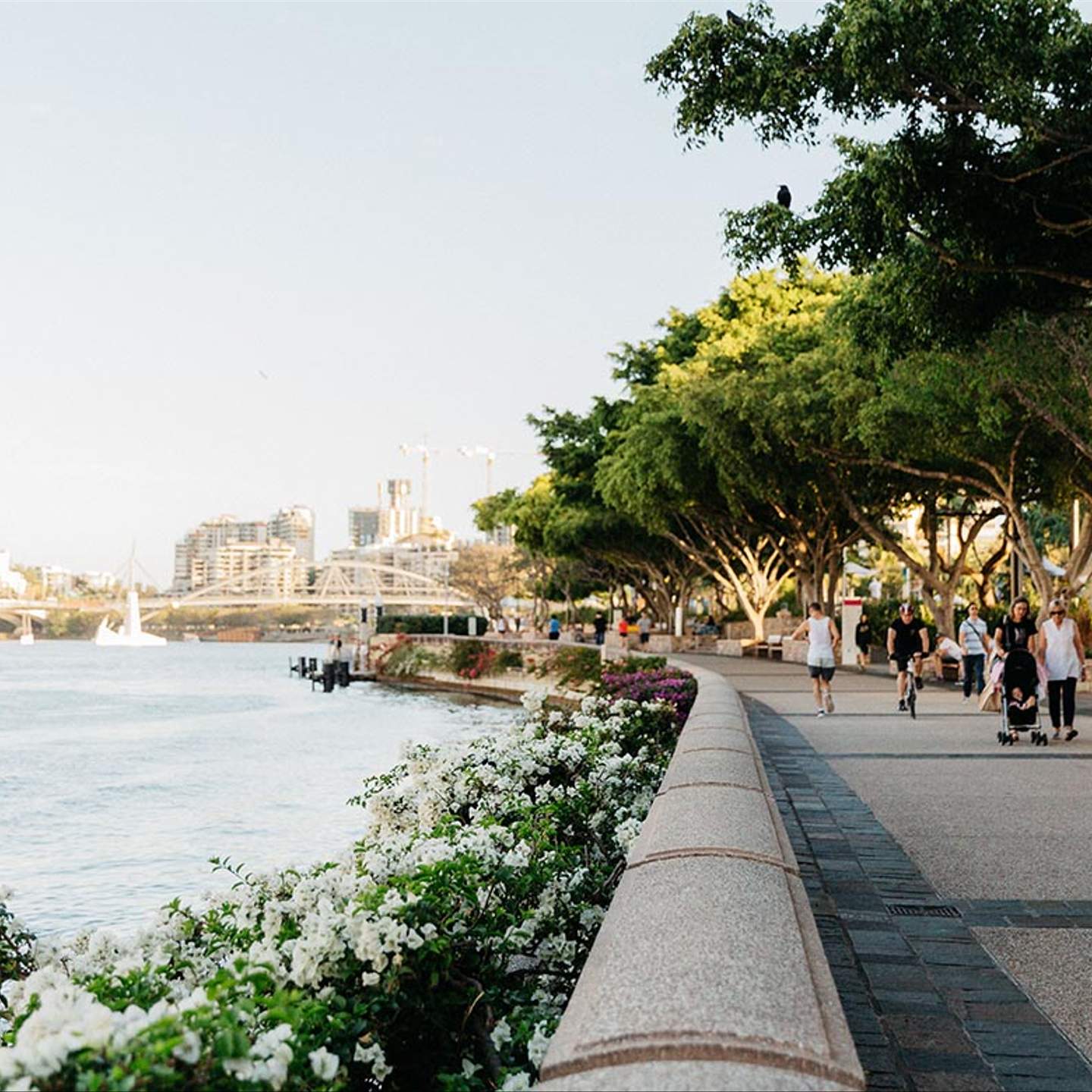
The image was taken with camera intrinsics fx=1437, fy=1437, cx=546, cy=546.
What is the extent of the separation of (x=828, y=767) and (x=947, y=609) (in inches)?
863

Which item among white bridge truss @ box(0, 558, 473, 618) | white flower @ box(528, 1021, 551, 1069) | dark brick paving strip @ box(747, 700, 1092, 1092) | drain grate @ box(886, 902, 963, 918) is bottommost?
drain grate @ box(886, 902, 963, 918)

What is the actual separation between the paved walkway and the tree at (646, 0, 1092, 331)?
5421mm

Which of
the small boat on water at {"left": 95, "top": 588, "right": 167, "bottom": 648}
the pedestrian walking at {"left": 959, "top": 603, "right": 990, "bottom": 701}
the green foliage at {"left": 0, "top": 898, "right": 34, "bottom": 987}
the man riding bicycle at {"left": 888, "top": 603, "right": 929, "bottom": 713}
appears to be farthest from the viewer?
the small boat on water at {"left": 95, "top": 588, "right": 167, "bottom": 648}

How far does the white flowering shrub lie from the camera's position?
110 inches

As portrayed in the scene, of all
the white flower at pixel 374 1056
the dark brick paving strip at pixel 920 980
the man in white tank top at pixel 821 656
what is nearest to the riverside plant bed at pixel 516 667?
the man in white tank top at pixel 821 656

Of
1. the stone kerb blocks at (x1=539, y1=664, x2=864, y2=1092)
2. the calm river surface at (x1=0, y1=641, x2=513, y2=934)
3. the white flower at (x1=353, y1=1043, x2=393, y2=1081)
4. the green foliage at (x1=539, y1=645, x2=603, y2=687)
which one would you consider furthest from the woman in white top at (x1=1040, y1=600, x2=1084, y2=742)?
the green foliage at (x1=539, y1=645, x2=603, y2=687)

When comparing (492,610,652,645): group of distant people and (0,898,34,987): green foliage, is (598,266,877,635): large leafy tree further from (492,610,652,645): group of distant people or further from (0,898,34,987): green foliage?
(0,898,34,987): green foliage

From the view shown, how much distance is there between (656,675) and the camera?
21.1m

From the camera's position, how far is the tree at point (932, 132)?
12.8 metres

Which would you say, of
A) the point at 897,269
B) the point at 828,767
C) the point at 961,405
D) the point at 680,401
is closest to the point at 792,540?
the point at 680,401

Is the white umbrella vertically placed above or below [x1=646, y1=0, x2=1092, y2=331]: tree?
below

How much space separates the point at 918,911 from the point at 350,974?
139 inches

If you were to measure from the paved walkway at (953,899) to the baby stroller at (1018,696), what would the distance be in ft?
1.23

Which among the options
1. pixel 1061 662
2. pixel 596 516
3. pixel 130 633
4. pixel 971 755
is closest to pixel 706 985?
pixel 971 755
